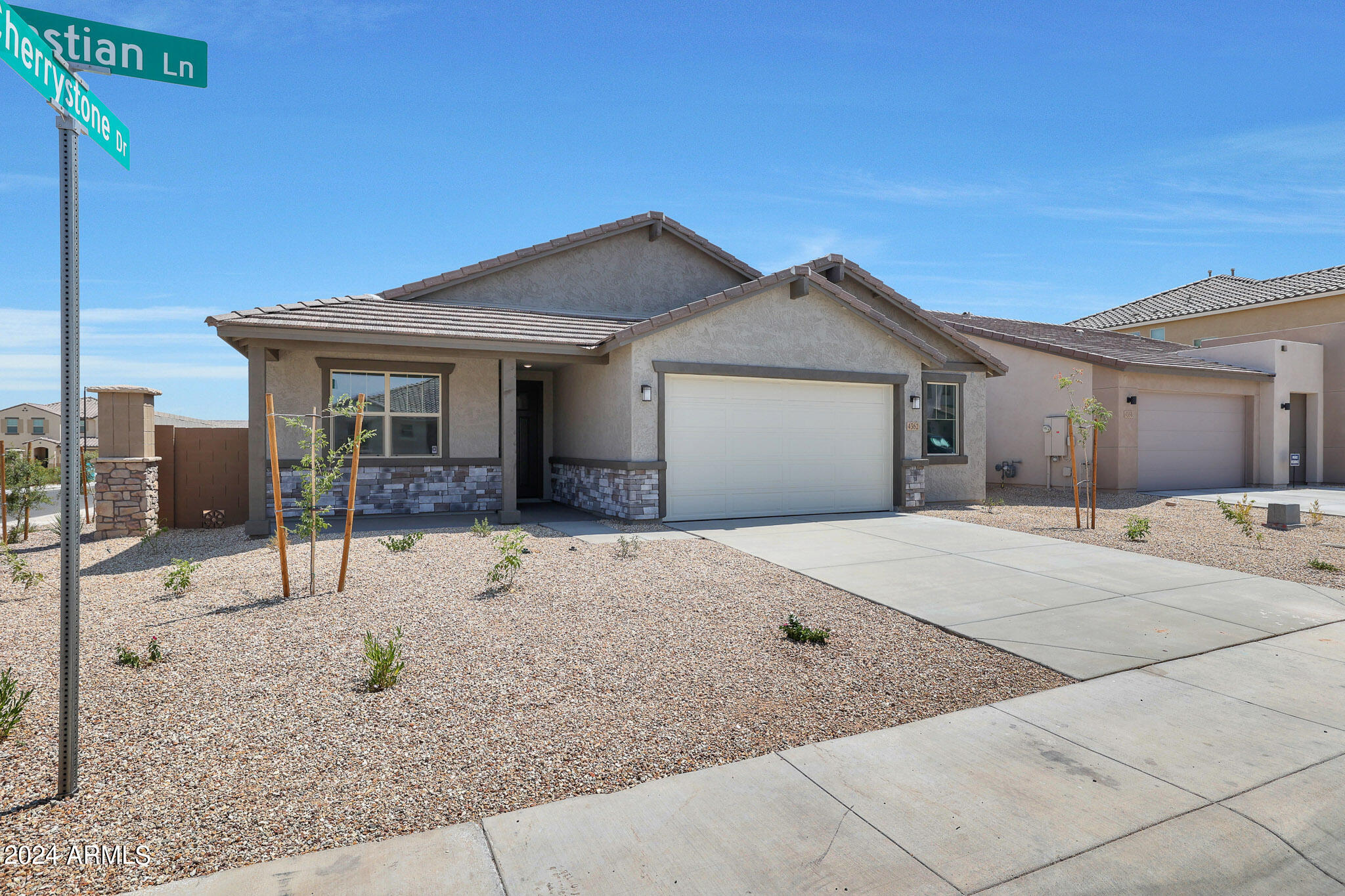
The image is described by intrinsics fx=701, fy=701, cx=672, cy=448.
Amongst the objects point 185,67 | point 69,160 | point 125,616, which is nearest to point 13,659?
point 125,616

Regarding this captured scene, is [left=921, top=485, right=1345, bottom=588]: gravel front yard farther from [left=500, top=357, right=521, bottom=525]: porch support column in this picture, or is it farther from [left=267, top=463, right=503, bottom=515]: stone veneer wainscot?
[left=267, top=463, right=503, bottom=515]: stone veneer wainscot

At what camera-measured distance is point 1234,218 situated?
22.5 metres

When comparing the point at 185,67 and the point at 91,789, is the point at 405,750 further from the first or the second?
the point at 185,67

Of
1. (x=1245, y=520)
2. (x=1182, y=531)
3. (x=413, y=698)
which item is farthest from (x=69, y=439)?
(x=1245, y=520)

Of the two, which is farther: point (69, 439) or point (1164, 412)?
point (1164, 412)

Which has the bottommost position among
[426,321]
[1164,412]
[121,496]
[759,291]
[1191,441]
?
[121,496]

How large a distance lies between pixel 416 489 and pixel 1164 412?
60.1 feet

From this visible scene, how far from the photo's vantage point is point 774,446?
12539 millimetres

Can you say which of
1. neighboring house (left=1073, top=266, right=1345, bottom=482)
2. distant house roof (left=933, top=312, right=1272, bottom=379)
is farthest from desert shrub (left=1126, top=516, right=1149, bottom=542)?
neighboring house (left=1073, top=266, right=1345, bottom=482)

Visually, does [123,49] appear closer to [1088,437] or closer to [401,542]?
[401,542]

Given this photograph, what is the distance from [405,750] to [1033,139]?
1546 centimetres

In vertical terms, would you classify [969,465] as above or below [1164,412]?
below

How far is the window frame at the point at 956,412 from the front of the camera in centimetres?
1487

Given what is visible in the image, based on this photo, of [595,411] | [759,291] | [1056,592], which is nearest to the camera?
[1056,592]
